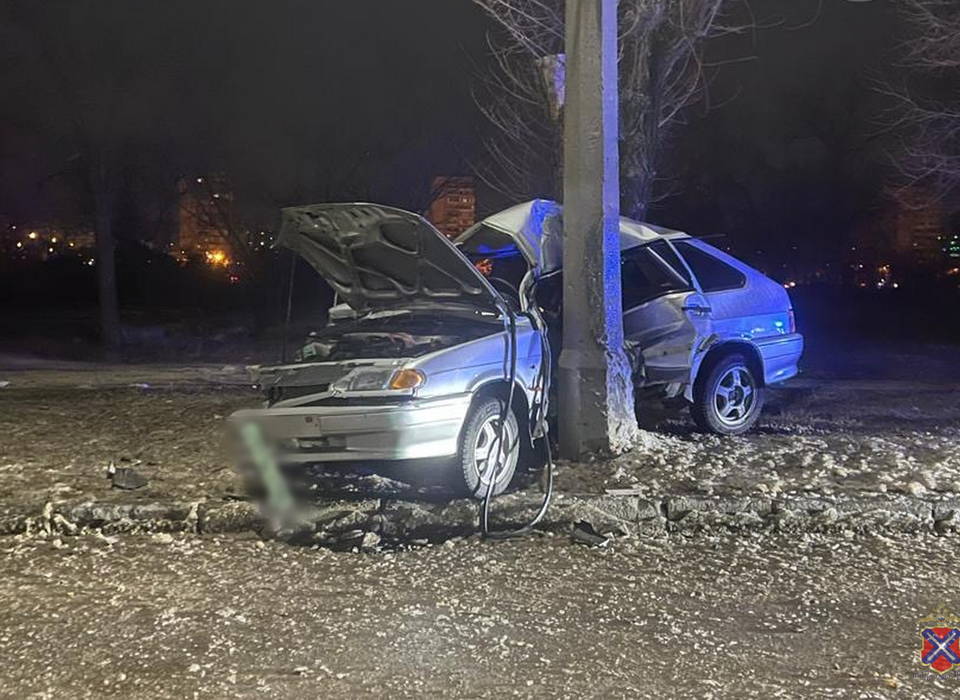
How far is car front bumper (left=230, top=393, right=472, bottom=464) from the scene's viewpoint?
5594 millimetres

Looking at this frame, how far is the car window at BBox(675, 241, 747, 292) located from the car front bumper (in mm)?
3032

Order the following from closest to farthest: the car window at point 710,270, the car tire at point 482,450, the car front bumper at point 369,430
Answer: the car front bumper at point 369,430 < the car tire at point 482,450 < the car window at point 710,270

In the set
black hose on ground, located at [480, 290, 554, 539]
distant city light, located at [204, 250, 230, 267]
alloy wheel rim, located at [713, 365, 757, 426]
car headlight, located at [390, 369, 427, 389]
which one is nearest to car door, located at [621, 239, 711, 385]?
alloy wheel rim, located at [713, 365, 757, 426]

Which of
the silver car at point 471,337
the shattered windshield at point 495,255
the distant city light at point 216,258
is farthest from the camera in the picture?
the distant city light at point 216,258

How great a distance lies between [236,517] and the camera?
5.71 metres

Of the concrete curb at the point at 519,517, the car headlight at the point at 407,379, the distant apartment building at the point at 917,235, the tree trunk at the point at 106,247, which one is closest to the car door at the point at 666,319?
the concrete curb at the point at 519,517

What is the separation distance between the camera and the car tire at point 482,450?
5.93 meters

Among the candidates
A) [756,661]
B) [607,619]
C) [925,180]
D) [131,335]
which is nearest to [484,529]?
[607,619]

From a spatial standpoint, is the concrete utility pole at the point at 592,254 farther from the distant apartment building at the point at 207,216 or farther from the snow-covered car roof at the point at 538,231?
the distant apartment building at the point at 207,216

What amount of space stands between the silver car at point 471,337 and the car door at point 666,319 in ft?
0.04

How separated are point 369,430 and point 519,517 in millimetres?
1143

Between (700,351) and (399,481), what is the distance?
112 inches

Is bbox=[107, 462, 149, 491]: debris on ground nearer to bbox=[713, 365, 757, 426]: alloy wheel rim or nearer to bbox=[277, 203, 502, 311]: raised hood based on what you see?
bbox=[277, 203, 502, 311]: raised hood

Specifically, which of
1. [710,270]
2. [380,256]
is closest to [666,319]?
[710,270]
